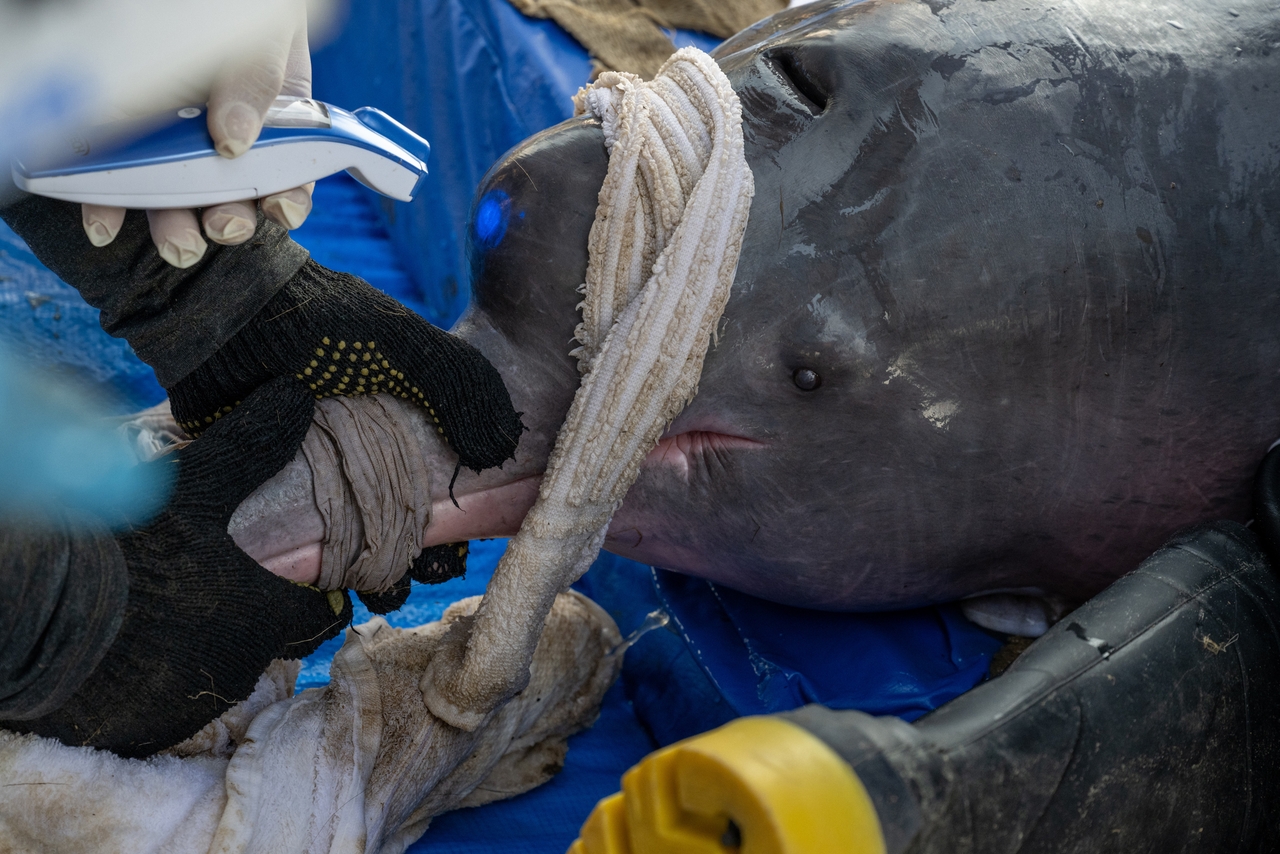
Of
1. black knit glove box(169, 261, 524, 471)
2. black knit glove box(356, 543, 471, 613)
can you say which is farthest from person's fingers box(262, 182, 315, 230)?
black knit glove box(356, 543, 471, 613)

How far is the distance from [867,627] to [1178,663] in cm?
60

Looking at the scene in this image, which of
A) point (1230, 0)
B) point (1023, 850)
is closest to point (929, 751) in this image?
point (1023, 850)

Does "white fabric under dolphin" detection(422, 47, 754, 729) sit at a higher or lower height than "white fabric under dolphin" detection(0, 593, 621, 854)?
higher

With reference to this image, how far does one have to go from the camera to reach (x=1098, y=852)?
80 cm

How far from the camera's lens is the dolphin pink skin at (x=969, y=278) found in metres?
1.05

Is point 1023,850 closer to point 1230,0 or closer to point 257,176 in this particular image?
point 257,176

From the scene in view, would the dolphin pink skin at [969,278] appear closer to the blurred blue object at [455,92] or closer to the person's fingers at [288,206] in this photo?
the person's fingers at [288,206]

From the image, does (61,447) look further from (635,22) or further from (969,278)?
(635,22)

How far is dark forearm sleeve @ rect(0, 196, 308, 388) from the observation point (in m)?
0.94

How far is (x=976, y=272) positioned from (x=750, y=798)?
0.64 metres

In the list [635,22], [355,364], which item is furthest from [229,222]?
[635,22]

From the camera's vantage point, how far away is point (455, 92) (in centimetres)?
240

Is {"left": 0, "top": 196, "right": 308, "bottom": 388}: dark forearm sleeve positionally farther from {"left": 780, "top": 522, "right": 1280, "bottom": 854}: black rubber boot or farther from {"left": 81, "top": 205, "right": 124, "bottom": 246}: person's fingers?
{"left": 780, "top": 522, "right": 1280, "bottom": 854}: black rubber boot

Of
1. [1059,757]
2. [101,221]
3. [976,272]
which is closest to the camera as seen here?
[1059,757]
